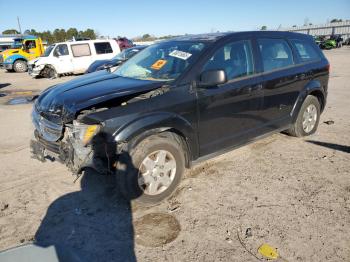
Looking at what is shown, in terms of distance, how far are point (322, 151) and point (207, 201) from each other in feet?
7.99

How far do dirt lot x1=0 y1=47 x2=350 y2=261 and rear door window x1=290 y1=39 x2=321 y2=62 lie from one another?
1.54m

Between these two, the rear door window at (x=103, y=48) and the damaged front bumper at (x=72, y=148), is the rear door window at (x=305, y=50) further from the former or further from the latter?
the rear door window at (x=103, y=48)

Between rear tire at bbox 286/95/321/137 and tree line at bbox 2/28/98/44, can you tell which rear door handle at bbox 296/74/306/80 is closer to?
rear tire at bbox 286/95/321/137

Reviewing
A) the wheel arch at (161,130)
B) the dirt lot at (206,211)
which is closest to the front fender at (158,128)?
the wheel arch at (161,130)

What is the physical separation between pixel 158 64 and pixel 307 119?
2.97 meters

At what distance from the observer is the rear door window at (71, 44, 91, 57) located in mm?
16234

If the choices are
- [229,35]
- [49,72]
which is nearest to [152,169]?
[229,35]

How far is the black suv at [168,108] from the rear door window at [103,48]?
42.0 feet

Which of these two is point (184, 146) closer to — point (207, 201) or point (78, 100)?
point (207, 201)

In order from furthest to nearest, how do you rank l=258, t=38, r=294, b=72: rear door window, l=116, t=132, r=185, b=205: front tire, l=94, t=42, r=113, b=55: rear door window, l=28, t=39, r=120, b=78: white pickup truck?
l=94, t=42, r=113, b=55: rear door window
l=28, t=39, r=120, b=78: white pickup truck
l=258, t=38, r=294, b=72: rear door window
l=116, t=132, r=185, b=205: front tire

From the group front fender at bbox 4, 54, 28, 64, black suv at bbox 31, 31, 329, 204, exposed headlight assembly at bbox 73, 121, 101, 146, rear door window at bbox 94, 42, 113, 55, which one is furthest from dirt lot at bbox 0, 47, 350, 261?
front fender at bbox 4, 54, 28, 64

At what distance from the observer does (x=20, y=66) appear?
21891 mm

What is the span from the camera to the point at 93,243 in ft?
9.82

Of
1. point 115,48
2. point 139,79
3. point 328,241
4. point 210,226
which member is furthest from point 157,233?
point 115,48
